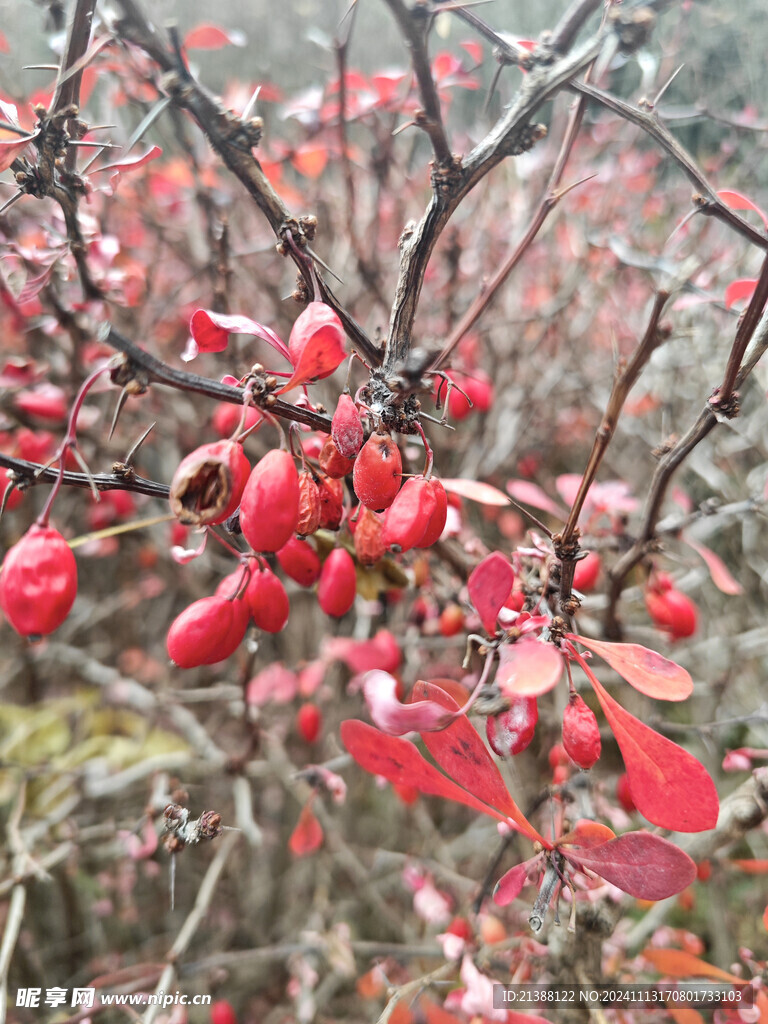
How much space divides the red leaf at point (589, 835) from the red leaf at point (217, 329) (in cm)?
46

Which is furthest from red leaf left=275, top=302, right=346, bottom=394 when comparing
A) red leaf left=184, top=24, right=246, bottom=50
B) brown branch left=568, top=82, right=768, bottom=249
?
red leaf left=184, top=24, right=246, bottom=50

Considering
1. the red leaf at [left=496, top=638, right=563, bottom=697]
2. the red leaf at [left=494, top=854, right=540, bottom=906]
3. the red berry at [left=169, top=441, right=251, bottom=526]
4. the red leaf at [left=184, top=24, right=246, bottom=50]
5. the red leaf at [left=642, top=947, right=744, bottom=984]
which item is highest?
the red leaf at [left=184, top=24, right=246, bottom=50]

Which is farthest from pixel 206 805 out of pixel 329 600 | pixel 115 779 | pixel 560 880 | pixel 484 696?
pixel 484 696

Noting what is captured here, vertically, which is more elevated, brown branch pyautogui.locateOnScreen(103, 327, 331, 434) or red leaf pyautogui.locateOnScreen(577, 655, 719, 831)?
brown branch pyautogui.locateOnScreen(103, 327, 331, 434)

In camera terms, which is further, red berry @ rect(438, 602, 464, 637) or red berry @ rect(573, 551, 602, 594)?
red berry @ rect(438, 602, 464, 637)

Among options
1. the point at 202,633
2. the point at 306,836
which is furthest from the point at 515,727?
the point at 306,836

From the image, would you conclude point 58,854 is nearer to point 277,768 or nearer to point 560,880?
point 277,768

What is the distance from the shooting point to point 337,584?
69cm

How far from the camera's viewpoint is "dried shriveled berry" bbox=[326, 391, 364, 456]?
1.61 feet

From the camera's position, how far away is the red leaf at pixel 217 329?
50cm

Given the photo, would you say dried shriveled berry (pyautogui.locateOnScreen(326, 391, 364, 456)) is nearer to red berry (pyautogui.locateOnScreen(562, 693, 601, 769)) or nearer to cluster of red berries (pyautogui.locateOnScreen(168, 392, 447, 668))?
cluster of red berries (pyautogui.locateOnScreen(168, 392, 447, 668))

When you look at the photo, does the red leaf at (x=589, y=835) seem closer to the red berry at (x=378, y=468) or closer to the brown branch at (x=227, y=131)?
the red berry at (x=378, y=468)

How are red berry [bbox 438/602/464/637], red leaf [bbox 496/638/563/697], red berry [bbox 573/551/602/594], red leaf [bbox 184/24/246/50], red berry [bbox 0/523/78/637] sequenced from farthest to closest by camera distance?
red leaf [bbox 184/24/246/50] → red berry [bbox 438/602/464/637] → red berry [bbox 573/551/602/594] → red berry [bbox 0/523/78/637] → red leaf [bbox 496/638/563/697]

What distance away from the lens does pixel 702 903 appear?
5.23ft
